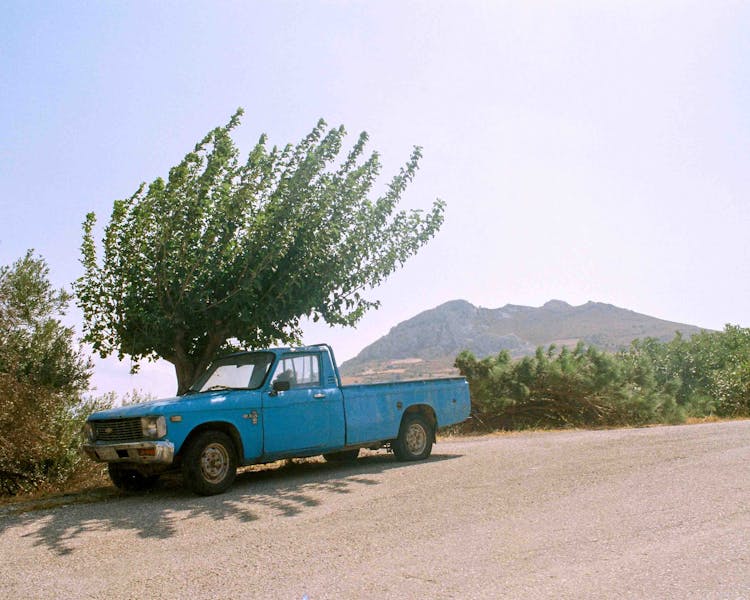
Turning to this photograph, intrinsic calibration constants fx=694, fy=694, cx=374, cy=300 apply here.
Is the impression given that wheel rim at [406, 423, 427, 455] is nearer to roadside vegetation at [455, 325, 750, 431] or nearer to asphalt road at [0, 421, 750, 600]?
asphalt road at [0, 421, 750, 600]

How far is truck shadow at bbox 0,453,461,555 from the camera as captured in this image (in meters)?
7.19

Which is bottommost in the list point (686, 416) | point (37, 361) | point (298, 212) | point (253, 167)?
point (686, 416)

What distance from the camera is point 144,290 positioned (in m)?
12.7

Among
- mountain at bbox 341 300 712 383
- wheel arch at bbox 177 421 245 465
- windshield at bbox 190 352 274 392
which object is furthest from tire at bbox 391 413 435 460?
mountain at bbox 341 300 712 383

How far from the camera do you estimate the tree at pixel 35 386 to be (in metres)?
10.3

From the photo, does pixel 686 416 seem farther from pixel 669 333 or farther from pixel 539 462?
pixel 669 333

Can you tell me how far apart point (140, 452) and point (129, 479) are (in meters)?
1.33

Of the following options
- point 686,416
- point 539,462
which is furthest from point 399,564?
point 686,416

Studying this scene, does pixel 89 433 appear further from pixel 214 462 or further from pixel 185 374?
pixel 185 374

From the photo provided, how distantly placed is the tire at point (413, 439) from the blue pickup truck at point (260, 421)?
2cm

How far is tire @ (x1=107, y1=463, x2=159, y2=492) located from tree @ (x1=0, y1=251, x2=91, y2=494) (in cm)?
161

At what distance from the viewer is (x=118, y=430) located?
9.27 metres

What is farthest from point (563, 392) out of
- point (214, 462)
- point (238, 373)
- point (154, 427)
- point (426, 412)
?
point (154, 427)

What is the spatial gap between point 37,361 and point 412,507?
13.3 meters
